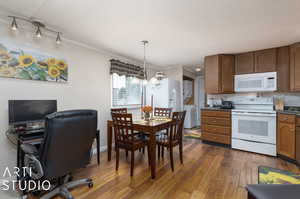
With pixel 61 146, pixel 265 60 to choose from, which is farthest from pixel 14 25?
pixel 265 60

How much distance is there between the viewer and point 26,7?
71.9 inches

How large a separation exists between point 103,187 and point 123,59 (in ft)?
9.74

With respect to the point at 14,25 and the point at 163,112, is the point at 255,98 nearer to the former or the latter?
the point at 163,112

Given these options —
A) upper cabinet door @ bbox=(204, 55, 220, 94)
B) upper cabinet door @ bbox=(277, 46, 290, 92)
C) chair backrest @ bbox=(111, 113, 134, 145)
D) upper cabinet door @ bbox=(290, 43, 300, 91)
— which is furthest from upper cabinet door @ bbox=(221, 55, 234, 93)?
chair backrest @ bbox=(111, 113, 134, 145)

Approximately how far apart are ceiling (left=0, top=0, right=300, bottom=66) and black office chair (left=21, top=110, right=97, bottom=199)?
1374 mm

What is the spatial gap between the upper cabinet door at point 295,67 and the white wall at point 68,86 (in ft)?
12.9

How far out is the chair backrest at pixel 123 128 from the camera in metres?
2.17

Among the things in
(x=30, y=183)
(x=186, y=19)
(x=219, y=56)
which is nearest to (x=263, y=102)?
(x=219, y=56)

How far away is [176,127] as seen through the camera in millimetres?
2490

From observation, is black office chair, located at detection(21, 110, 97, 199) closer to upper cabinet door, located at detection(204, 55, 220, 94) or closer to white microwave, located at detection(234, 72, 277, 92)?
upper cabinet door, located at detection(204, 55, 220, 94)

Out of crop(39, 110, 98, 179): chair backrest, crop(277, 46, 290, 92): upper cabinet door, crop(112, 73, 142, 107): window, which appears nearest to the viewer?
crop(39, 110, 98, 179): chair backrest

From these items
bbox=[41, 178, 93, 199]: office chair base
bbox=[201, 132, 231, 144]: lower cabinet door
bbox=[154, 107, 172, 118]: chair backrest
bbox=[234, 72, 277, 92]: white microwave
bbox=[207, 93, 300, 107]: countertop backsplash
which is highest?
bbox=[234, 72, 277, 92]: white microwave

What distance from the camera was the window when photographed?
3645mm

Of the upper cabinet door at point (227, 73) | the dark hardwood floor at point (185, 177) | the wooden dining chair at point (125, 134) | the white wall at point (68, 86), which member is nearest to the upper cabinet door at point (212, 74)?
the upper cabinet door at point (227, 73)
